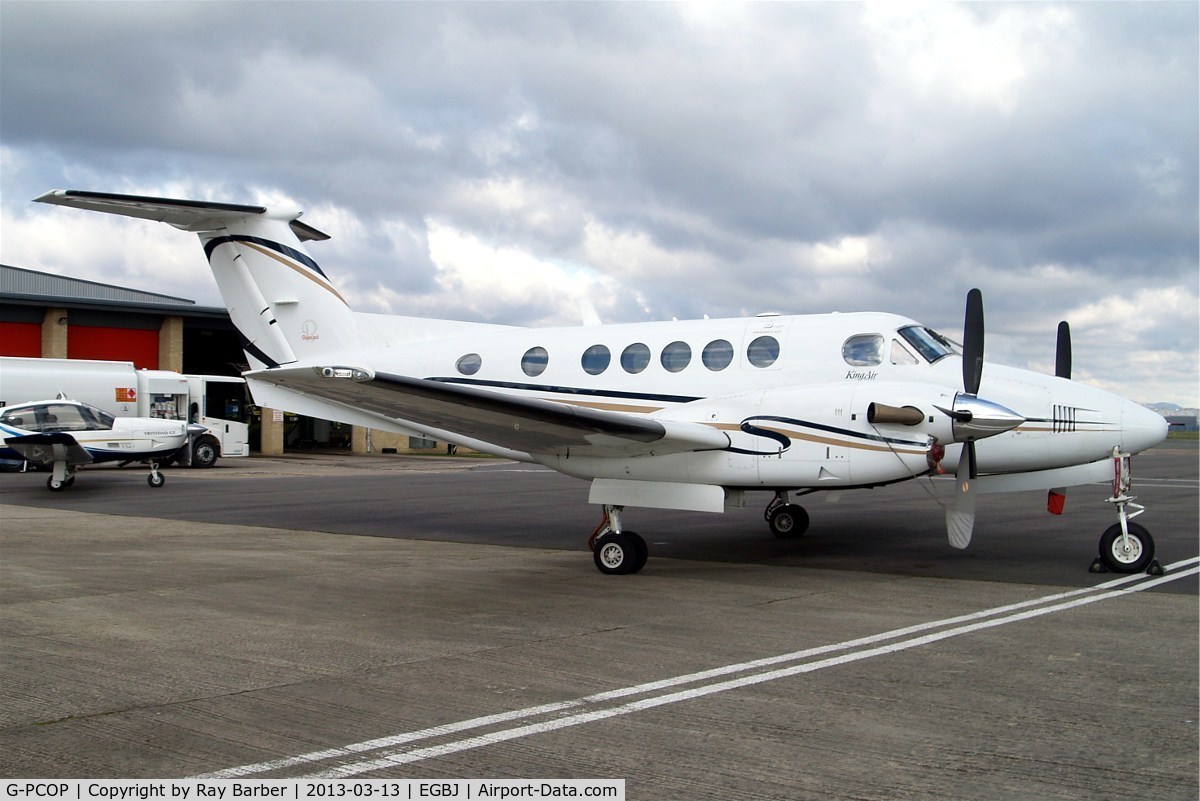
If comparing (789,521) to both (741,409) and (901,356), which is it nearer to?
(901,356)

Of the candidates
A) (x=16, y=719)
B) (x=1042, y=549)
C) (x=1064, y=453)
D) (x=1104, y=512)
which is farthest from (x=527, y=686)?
(x=1104, y=512)

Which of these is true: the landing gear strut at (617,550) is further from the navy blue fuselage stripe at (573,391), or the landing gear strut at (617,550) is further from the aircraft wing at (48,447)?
the aircraft wing at (48,447)

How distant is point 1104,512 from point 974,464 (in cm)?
865

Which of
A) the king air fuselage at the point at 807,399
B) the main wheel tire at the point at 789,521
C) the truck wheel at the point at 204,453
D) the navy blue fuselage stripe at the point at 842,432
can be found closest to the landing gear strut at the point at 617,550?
the king air fuselage at the point at 807,399

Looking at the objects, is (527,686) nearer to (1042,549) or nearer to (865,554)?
(865,554)

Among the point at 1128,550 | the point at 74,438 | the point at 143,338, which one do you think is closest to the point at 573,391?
the point at 1128,550

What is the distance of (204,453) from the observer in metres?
33.2

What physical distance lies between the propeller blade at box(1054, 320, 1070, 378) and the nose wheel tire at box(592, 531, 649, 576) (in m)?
5.51

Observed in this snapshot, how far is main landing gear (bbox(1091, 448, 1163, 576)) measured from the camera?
1006cm

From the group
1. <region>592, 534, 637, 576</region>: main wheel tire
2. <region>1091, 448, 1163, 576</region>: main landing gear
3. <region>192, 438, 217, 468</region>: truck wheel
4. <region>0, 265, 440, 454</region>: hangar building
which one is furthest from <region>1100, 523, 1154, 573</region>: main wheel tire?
<region>192, 438, 217, 468</region>: truck wheel

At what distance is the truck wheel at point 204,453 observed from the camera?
32969 millimetres

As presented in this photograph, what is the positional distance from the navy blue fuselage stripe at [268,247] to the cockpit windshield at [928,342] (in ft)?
27.0

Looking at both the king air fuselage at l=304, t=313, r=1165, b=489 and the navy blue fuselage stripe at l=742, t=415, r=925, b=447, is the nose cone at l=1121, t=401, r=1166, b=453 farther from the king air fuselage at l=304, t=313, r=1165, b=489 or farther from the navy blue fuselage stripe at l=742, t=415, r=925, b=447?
the navy blue fuselage stripe at l=742, t=415, r=925, b=447

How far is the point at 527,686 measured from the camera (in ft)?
19.7
